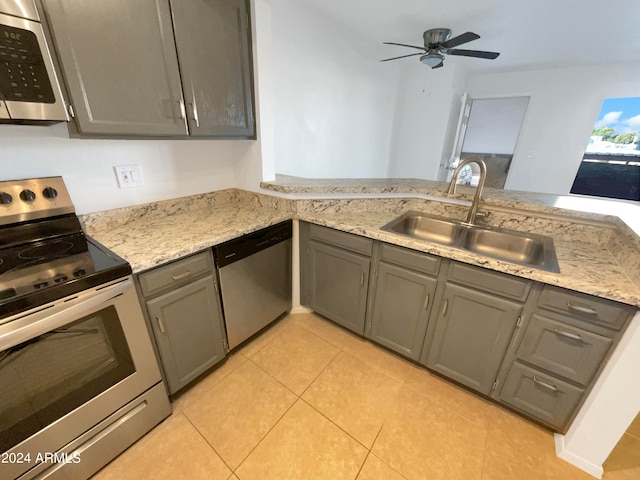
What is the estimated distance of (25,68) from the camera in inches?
35.4

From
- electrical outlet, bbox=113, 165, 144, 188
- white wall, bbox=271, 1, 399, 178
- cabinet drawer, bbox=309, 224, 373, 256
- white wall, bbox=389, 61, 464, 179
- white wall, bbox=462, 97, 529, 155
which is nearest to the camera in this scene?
electrical outlet, bbox=113, 165, 144, 188

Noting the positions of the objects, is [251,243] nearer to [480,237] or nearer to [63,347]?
[63,347]

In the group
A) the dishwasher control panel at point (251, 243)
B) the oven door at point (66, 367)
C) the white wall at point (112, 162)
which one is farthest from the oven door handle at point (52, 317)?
the white wall at point (112, 162)

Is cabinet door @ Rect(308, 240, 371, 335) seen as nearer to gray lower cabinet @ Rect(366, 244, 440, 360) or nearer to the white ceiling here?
gray lower cabinet @ Rect(366, 244, 440, 360)

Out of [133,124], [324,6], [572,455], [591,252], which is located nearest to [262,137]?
[133,124]

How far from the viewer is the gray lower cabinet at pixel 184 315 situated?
1208mm

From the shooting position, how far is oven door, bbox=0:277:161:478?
0.85m

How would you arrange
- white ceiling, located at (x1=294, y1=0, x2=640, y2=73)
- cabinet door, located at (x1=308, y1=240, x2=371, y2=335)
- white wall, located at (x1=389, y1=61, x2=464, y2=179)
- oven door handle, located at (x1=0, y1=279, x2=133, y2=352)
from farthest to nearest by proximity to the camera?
1. white wall, located at (x1=389, y1=61, x2=464, y2=179)
2. white ceiling, located at (x1=294, y1=0, x2=640, y2=73)
3. cabinet door, located at (x1=308, y1=240, x2=371, y2=335)
4. oven door handle, located at (x1=0, y1=279, x2=133, y2=352)

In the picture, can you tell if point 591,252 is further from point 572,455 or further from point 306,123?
point 306,123

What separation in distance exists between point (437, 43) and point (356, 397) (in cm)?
319

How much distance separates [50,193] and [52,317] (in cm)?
67

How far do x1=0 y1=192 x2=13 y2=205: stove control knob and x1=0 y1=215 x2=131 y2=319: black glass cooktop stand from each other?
0.10m

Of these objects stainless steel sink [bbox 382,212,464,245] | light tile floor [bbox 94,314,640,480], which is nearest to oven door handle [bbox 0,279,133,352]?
light tile floor [bbox 94,314,640,480]

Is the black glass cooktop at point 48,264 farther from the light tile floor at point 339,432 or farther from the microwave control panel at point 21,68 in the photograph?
the light tile floor at point 339,432
